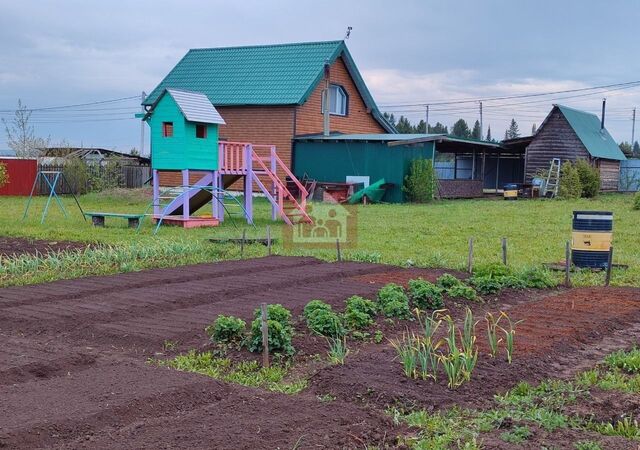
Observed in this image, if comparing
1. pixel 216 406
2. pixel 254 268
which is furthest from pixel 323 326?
pixel 254 268

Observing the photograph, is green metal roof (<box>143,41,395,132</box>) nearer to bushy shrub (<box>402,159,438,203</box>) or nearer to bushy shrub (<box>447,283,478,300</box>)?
bushy shrub (<box>402,159,438,203</box>)

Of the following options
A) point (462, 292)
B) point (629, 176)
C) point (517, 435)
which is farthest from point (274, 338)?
point (629, 176)

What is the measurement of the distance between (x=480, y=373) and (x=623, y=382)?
111cm

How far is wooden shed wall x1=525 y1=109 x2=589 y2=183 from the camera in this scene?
36000 mm

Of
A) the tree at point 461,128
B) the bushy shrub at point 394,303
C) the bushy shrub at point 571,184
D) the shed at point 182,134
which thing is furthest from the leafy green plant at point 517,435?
the tree at point 461,128

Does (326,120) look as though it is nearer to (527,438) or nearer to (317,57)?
(317,57)

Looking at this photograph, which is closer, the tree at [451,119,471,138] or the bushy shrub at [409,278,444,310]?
the bushy shrub at [409,278,444,310]

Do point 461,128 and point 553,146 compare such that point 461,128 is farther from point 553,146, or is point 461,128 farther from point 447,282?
point 447,282

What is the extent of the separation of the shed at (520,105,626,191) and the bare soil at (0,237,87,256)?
25.8 metres

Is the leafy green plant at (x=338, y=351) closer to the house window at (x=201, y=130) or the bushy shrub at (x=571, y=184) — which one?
the house window at (x=201, y=130)

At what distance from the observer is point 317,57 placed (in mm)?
31938

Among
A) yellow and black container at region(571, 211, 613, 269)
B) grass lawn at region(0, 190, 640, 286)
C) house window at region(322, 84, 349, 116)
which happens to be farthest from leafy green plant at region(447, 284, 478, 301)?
house window at region(322, 84, 349, 116)

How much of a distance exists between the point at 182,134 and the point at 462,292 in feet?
38.6

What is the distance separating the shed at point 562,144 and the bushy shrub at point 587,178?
304 centimetres
